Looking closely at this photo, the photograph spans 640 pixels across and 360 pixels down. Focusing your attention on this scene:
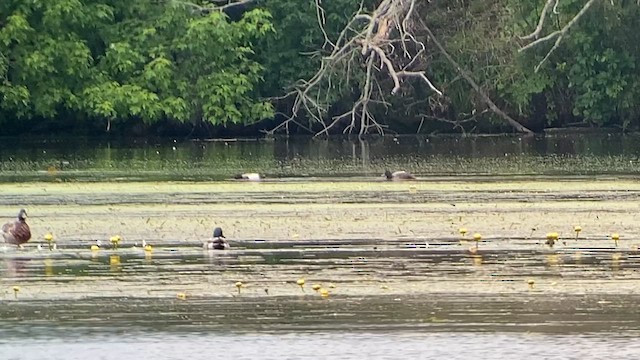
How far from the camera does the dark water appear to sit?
30.7m

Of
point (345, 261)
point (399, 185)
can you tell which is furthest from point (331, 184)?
point (345, 261)

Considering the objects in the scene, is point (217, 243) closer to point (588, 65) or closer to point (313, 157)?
point (313, 157)

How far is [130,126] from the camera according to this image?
49.9m

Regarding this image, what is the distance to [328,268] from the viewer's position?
15.5 meters

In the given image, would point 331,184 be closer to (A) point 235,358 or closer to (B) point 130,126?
(A) point 235,358

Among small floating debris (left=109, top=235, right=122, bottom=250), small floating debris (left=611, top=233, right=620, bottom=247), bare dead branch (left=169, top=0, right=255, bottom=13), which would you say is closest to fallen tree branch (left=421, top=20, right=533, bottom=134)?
bare dead branch (left=169, top=0, right=255, bottom=13)

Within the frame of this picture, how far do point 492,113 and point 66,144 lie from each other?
13.1 meters

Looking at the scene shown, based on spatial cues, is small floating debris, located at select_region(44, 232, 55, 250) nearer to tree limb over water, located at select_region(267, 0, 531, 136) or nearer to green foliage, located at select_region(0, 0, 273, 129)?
tree limb over water, located at select_region(267, 0, 531, 136)

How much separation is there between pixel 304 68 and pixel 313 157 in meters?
12.3

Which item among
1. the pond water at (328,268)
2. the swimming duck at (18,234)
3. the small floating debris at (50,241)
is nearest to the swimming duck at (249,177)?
the pond water at (328,268)

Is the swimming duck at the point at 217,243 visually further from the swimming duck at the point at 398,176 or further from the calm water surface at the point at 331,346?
the swimming duck at the point at 398,176

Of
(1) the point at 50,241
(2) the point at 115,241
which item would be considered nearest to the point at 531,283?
(2) the point at 115,241

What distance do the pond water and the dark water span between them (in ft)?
2.04

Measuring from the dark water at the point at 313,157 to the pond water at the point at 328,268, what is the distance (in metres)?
0.62
